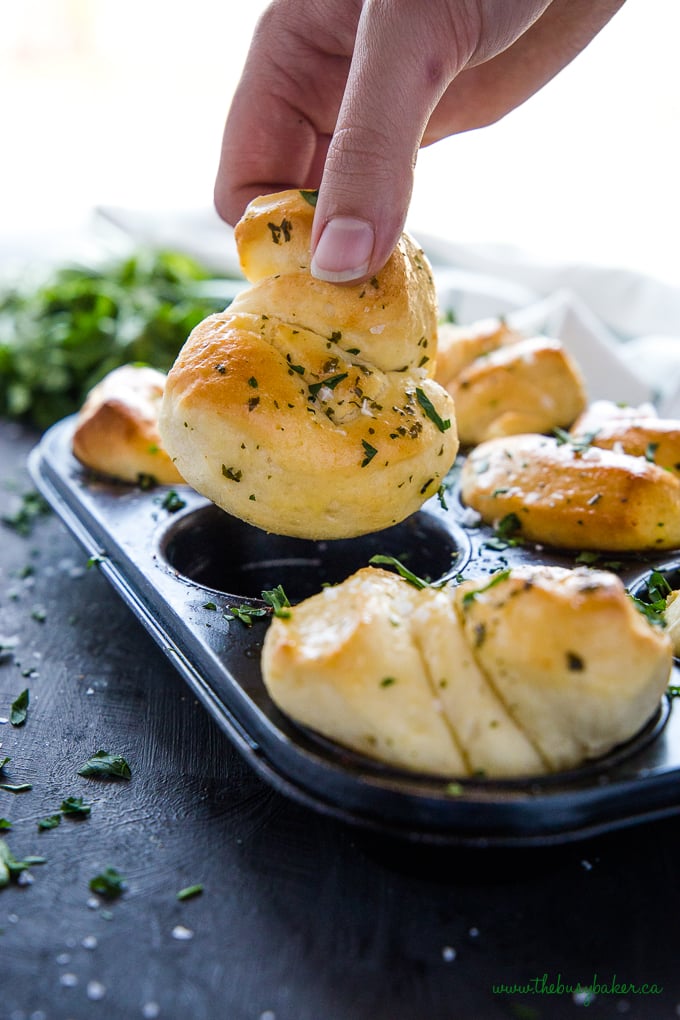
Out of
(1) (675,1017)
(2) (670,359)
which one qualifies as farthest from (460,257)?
(1) (675,1017)

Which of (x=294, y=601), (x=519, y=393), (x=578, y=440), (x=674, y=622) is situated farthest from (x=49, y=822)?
(x=519, y=393)

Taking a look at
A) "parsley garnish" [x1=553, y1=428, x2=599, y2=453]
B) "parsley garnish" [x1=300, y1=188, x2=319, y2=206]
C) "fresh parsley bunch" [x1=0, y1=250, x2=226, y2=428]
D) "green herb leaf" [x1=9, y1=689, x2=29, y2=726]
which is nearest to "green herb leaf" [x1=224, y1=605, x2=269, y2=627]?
"green herb leaf" [x1=9, y1=689, x2=29, y2=726]

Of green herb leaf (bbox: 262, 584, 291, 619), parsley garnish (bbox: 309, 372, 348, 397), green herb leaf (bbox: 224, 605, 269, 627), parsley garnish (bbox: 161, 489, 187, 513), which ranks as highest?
parsley garnish (bbox: 309, 372, 348, 397)

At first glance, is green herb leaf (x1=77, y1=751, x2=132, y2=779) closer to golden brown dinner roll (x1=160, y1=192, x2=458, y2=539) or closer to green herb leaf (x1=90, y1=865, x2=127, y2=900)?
green herb leaf (x1=90, y1=865, x2=127, y2=900)

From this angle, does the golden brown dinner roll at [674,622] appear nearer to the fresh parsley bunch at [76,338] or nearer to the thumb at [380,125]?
the thumb at [380,125]

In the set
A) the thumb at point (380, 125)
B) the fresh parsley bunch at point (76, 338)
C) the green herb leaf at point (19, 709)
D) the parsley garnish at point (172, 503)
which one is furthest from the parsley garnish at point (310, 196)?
the fresh parsley bunch at point (76, 338)
